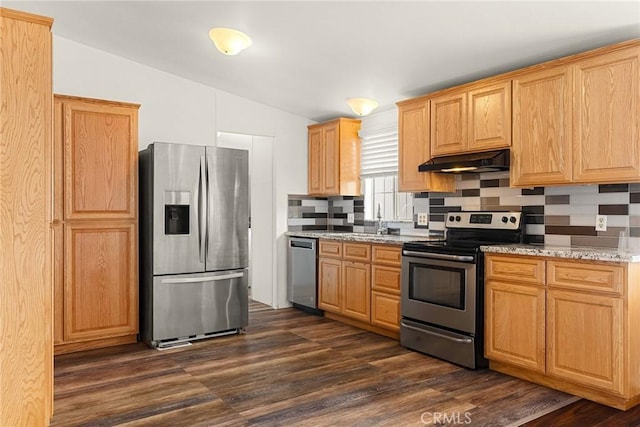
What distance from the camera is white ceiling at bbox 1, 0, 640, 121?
9.65 feet

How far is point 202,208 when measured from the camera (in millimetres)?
4273

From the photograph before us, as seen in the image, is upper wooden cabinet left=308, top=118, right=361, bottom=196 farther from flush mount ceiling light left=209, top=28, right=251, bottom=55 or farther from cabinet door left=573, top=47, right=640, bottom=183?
cabinet door left=573, top=47, right=640, bottom=183

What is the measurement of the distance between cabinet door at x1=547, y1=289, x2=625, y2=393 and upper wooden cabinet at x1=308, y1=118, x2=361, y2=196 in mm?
2796

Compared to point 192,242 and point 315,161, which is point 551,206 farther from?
point 192,242

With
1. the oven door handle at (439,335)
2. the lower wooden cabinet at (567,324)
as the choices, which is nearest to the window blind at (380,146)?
the oven door handle at (439,335)

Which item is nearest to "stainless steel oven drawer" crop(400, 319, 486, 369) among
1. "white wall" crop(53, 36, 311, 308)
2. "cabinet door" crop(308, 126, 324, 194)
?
"white wall" crop(53, 36, 311, 308)

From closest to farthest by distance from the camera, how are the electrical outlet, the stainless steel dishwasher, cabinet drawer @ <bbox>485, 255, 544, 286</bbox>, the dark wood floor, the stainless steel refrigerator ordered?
the dark wood floor
cabinet drawer @ <bbox>485, 255, 544, 286</bbox>
the stainless steel refrigerator
the electrical outlet
the stainless steel dishwasher

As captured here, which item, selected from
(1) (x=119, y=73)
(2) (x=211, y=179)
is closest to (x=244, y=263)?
(2) (x=211, y=179)

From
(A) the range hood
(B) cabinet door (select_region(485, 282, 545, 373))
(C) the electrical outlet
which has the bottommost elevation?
(B) cabinet door (select_region(485, 282, 545, 373))

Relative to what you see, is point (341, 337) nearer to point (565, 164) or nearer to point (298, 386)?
point (298, 386)

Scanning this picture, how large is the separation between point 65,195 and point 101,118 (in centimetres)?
71

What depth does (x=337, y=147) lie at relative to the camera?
541cm

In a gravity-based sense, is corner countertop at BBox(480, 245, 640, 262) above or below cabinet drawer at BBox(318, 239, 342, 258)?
above

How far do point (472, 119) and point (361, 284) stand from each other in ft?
6.02
